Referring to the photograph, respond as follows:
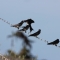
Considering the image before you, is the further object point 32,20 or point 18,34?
point 18,34

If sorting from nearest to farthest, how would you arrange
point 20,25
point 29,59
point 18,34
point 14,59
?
point 20,25 → point 14,59 → point 29,59 → point 18,34

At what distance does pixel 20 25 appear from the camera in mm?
11461

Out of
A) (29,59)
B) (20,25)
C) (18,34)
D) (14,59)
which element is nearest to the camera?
Result: (20,25)

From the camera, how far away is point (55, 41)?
38.7 feet

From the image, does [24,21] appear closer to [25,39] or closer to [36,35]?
[36,35]

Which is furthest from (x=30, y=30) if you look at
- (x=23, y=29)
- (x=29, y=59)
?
(x=29, y=59)

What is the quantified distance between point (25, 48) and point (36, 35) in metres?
3.95

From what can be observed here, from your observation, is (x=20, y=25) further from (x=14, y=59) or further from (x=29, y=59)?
(x=29, y=59)

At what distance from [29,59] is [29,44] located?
2.53 meters

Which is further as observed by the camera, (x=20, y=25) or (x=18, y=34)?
(x=18, y=34)

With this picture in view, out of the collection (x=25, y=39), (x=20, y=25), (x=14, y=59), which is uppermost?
(x=25, y=39)

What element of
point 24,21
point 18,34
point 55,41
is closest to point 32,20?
point 24,21

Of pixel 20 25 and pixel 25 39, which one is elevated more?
pixel 25 39

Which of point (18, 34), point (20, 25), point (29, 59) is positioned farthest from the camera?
point (18, 34)
